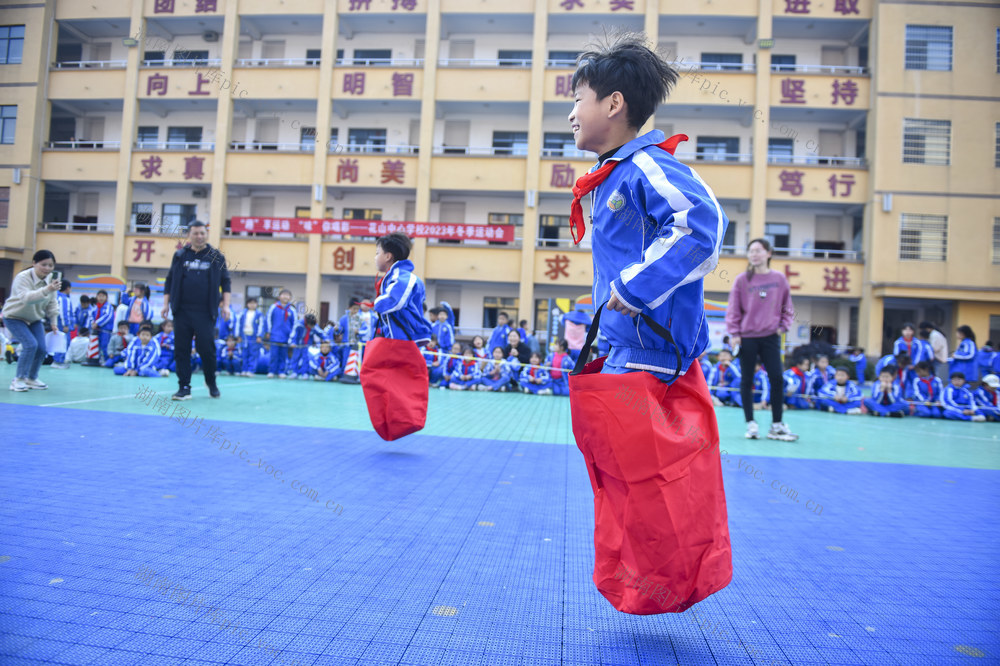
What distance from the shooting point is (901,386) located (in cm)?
1006

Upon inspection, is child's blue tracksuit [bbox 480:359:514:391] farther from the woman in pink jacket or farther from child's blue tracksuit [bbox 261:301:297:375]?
the woman in pink jacket

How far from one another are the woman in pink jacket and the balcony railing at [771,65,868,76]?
17486mm

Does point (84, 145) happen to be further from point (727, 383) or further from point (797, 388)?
point (797, 388)

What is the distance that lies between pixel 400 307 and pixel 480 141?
18.6 meters

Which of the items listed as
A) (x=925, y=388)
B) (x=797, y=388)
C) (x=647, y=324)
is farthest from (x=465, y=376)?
(x=647, y=324)

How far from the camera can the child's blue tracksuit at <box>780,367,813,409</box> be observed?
1042 centimetres

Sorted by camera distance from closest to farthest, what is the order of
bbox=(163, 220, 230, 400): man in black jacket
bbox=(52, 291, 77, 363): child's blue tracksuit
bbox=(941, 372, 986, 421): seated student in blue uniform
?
bbox=(163, 220, 230, 400): man in black jacket
bbox=(941, 372, 986, 421): seated student in blue uniform
bbox=(52, 291, 77, 363): child's blue tracksuit

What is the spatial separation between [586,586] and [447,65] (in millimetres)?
21189

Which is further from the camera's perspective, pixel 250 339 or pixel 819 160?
pixel 819 160

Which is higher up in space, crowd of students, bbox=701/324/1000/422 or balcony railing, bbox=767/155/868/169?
balcony railing, bbox=767/155/868/169

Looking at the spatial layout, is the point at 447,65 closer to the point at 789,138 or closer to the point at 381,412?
the point at 789,138

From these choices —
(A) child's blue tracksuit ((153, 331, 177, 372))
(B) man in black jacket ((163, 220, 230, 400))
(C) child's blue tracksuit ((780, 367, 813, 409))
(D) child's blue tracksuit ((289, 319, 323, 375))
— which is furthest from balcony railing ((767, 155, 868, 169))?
(B) man in black jacket ((163, 220, 230, 400))

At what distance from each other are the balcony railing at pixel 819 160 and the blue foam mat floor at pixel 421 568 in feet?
59.9

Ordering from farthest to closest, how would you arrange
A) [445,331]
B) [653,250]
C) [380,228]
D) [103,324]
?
[380,228], [445,331], [103,324], [653,250]
